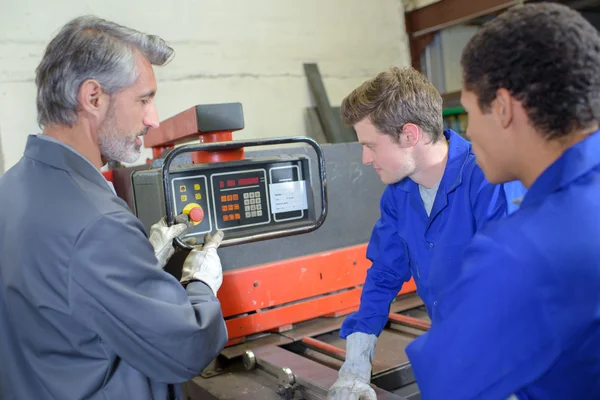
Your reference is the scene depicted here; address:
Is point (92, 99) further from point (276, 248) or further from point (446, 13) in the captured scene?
point (446, 13)

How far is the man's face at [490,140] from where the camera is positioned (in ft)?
2.46

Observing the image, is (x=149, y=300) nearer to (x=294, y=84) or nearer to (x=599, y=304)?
(x=599, y=304)

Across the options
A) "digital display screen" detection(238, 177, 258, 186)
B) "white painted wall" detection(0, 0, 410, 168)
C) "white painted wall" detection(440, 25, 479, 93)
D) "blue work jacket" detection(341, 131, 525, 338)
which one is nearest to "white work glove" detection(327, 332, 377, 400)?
"blue work jacket" detection(341, 131, 525, 338)

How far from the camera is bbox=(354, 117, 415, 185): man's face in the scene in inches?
53.1

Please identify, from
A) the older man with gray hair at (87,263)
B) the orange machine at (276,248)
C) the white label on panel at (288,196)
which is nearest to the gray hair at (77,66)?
the older man with gray hair at (87,263)

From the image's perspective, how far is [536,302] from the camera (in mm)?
637

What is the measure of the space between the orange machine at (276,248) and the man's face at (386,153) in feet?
0.43

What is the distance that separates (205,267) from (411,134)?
60 cm

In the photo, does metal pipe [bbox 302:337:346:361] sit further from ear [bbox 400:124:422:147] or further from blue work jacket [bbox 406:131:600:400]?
blue work jacket [bbox 406:131:600:400]

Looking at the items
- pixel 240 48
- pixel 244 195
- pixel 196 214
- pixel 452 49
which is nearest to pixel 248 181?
pixel 244 195

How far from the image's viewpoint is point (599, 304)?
25.4 inches

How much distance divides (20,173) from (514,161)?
2.82ft

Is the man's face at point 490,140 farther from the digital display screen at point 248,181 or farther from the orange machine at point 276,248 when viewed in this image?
the digital display screen at point 248,181

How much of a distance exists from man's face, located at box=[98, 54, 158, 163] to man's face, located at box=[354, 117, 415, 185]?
55cm
